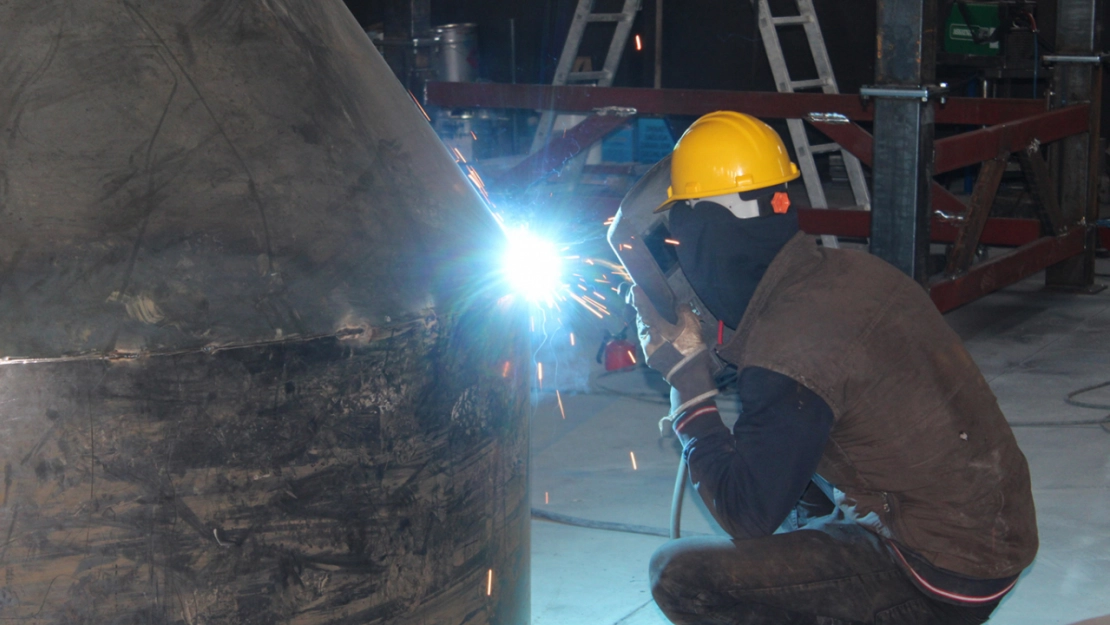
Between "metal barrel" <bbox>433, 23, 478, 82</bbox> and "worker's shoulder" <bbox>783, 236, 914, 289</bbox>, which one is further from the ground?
"metal barrel" <bbox>433, 23, 478, 82</bbox>

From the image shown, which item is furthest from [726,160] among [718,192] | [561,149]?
[561,149]

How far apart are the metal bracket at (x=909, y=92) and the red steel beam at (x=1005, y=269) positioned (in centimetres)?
89

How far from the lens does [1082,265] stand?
676 cm

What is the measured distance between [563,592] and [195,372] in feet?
5.66

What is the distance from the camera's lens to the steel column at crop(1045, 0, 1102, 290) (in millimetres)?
6363

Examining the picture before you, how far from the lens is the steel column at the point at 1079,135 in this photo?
636 centimetres

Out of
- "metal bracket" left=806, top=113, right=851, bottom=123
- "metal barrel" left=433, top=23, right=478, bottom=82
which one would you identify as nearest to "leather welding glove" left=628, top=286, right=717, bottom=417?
"metal bracket" left=806, top=113, right=851, bottom=123

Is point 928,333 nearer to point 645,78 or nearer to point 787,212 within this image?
point 787,212

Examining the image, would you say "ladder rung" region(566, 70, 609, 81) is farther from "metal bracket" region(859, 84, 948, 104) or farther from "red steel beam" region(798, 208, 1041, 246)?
"metal bracket" region(859, 84, 948, 104)

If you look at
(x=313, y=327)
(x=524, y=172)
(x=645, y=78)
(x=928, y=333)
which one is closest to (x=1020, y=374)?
(x=524, y=172)

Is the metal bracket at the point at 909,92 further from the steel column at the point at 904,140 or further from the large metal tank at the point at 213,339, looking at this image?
the large metal tank at the point at 213,339

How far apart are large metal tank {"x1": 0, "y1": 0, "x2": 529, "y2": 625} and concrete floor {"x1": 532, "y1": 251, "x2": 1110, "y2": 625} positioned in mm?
1292

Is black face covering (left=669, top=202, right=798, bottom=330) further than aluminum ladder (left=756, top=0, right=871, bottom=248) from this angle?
No

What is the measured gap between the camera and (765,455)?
6.45 ft
